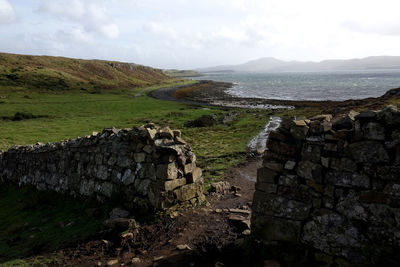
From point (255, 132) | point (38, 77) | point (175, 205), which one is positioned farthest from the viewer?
point (38, 77)

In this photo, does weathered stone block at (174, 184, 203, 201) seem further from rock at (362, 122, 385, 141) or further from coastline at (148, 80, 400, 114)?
coastline at (148, 80, 400, 114)

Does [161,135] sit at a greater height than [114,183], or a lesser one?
greater

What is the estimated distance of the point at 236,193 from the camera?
12.0m

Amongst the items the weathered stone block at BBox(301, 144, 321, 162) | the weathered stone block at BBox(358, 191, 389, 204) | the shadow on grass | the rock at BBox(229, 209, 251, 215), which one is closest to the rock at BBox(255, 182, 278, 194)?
the weathered stone block at BBox(301, 144, 321, 162)

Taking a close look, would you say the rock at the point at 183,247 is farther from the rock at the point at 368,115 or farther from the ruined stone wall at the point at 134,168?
the rock at the point at 368,115

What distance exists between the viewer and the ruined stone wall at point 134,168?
31.8 ft

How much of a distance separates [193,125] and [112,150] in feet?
87.3

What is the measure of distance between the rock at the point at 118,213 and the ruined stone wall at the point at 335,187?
472 cm

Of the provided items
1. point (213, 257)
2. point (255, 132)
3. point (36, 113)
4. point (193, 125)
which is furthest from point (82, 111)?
point (213, 257)

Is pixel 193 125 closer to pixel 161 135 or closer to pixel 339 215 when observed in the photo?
pixel 161 135

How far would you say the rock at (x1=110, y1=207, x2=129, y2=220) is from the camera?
9.77 m

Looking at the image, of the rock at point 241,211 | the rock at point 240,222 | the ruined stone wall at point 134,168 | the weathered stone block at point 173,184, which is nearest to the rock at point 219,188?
the ruined stone wall at point 134,168

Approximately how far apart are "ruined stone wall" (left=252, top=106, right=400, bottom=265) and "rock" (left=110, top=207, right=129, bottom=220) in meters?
4.72

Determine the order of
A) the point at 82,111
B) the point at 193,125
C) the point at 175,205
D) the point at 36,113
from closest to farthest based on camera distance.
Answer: the point at 175,205
the point at 193,125
the point at 36,113
the point at 82,111
